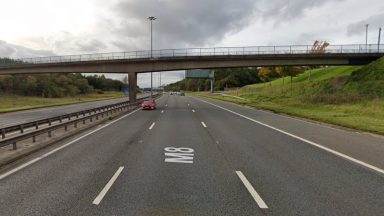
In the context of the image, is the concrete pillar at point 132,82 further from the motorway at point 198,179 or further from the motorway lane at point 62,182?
the motorway lane at point 62,182

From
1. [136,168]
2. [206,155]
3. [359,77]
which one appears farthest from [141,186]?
[359,77]

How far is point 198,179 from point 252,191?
1360 millimetres

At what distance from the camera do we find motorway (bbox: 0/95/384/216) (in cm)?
540

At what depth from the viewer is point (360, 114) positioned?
2444 cm

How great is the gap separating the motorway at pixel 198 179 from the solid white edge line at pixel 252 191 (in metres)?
0.02

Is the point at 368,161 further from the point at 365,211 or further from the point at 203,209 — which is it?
the point at 203,209

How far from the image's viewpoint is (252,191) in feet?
20.4

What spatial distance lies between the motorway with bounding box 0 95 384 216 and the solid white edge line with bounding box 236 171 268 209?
0.02 m

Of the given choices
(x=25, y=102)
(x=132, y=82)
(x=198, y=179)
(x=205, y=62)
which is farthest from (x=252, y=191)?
(x=25, y=102)

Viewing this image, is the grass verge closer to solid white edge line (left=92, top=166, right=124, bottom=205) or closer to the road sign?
solid white edge line (left=92, top=166, right=124, bottom=205)

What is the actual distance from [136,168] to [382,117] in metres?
20.5

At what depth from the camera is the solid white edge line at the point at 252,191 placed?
549 cm

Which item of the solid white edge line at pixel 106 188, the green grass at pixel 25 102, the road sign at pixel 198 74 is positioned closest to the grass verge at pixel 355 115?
the solid white edge line at pixel 106 188

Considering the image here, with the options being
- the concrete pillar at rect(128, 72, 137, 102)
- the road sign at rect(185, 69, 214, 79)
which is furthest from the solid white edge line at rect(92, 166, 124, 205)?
the road sign at rect(185, 69, 214, 79)
